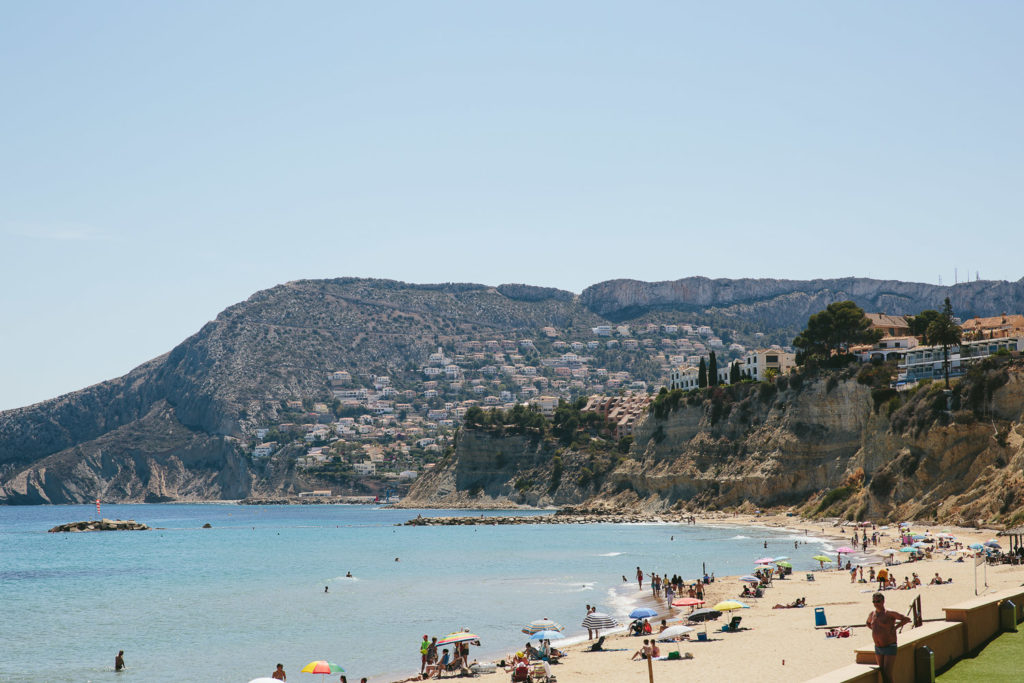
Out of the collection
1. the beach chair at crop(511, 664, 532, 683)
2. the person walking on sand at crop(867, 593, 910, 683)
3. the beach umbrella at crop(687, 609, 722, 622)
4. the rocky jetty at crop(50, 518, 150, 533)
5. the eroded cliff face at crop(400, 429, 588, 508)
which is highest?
the person walking on sand at crop(867, 593, 910, 683)

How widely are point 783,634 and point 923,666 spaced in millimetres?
19099

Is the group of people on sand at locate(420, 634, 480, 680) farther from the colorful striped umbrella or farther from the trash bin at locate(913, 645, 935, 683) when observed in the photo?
the trash bin at locate(913, 645, 935, 683)

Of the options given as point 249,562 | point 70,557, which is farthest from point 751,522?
point 70,557

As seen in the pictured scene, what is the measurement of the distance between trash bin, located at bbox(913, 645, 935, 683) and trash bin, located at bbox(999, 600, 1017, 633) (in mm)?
3898

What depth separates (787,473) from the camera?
320 feet

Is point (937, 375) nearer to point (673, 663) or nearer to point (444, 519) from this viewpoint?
point (673, 663)

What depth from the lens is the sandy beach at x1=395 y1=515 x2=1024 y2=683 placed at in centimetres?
2458

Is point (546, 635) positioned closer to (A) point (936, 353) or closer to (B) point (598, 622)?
(B) point (598, 622)

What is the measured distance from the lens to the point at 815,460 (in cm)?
9488

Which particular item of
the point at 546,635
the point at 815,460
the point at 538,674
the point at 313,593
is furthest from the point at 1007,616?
the point at 815,460

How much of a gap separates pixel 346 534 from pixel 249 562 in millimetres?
36514

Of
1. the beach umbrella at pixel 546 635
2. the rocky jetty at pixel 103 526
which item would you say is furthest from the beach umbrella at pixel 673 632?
the rocky jetty at pixel 103 526

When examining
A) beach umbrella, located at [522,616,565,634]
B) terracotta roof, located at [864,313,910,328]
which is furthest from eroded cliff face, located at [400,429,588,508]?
beach umbrella, located at [522,616,565,634]

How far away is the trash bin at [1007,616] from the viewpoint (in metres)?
15.6
